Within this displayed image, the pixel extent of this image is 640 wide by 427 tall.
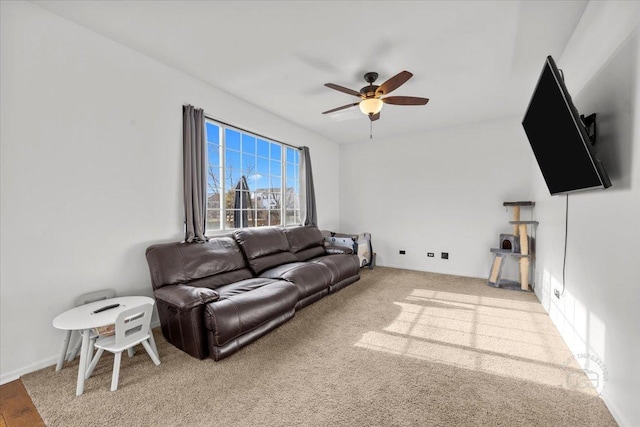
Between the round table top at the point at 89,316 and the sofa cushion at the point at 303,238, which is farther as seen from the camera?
the sofa cushion at the point at 303,238

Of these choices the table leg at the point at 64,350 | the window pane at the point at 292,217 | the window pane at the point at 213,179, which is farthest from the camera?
the window pane at the point at 292,217

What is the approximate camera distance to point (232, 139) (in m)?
3.79

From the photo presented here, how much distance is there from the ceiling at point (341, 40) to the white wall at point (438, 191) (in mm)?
1163

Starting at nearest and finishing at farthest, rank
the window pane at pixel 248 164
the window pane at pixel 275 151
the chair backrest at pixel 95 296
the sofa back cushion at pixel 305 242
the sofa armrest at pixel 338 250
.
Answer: the chair backrest at pixel 95 296, the window pane at pixel 248 164, the sofa back cushion at pixel 305 242, the sofa armrest at pixel 338 250, the window pane at pixel 275 151

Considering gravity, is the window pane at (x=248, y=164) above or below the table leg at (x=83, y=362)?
above

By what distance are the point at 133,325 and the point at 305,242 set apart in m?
2.62

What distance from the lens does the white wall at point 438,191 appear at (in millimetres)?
4422

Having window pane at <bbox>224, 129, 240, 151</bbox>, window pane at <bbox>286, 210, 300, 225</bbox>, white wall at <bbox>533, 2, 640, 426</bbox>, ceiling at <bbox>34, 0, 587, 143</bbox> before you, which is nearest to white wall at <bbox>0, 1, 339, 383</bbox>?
ceiling at <bbox>34, 0, 587, 143</bbox>

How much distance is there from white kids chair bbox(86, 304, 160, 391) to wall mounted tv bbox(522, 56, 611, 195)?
10.0 feet

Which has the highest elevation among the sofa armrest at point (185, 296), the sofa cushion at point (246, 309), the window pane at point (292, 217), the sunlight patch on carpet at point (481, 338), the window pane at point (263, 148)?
the window pane at point (263, 148)

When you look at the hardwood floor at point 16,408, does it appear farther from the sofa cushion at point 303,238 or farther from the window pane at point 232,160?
the sofa cushion at point 303,238

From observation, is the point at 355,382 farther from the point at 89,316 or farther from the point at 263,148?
the point at 263,148

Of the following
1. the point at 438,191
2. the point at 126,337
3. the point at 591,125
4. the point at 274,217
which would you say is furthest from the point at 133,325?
the point at 438,191

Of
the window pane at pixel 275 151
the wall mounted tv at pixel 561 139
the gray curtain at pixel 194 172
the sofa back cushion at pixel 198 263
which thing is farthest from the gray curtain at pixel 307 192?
the wall mounted tv at pixel 561 139
